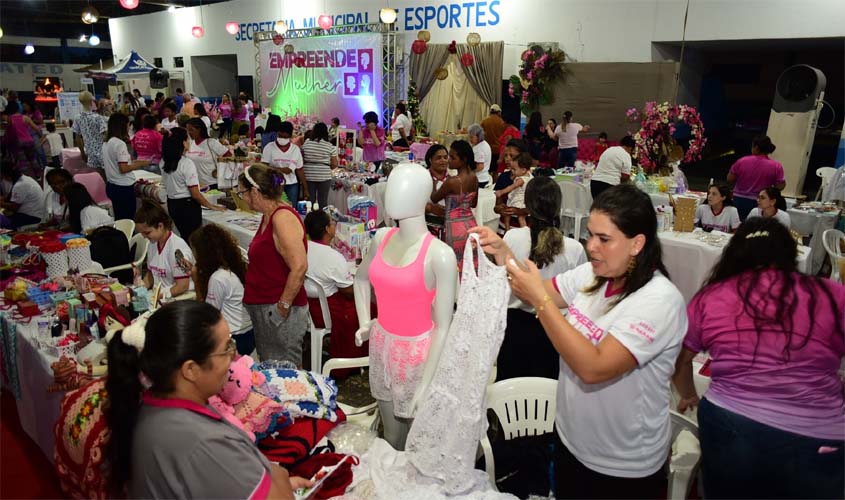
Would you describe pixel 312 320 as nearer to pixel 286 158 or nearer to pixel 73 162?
pixel 286 158

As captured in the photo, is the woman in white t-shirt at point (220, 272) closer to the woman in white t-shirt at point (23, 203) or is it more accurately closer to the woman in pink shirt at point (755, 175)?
the woman in white t-shirt at point (23, 203)

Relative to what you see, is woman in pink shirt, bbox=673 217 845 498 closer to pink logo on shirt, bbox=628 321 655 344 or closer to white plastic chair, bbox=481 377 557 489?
pink logo on shirt, bbox=628 321 655 344

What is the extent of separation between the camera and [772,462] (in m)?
1.66

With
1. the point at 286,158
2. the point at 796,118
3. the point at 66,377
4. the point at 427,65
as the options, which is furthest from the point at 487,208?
the point at 427,65

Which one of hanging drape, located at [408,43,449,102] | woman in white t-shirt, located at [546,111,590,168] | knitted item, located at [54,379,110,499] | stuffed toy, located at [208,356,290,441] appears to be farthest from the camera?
hanging drape, located at [408,43,449,102]

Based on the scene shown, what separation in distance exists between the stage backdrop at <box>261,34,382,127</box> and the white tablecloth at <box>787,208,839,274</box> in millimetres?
9587

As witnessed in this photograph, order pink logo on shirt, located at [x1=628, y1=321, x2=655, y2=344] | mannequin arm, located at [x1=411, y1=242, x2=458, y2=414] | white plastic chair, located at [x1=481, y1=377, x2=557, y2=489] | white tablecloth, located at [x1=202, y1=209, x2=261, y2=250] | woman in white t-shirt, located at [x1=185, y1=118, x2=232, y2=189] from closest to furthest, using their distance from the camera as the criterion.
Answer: pink logo on shirt, located at [x1=628, y1=321, x2=655, y2=344], mannequin arm, located at [x1=411, y1=242, x2=458, y2=414], white plastic chair, located at [x1=481, y1=377, x2=557, y2=489], white tablecloth, located at [x1=202, y1=209, x2=261, y2=250], woman in white t-shirt, located at [x1=185, y1=118, x2=232, y2=189]

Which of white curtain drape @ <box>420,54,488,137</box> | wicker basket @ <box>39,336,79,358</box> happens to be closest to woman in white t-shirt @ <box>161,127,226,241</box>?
wicker basket @ <box>39,336,79,358</box>

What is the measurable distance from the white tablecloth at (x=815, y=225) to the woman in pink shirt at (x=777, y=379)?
4957 millimetres

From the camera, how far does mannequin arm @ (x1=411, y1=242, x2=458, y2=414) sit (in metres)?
2.06

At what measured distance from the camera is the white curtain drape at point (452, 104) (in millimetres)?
12578

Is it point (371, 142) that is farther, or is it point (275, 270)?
point (371, 142)

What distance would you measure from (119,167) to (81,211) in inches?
57.8

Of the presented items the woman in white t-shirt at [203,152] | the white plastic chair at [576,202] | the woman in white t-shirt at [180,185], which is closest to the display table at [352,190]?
the woman in white t-shirt at [203,152]
